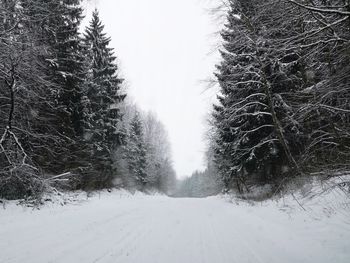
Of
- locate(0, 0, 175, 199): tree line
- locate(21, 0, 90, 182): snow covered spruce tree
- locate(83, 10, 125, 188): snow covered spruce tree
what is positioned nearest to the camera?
locate(0, 0, 175, 199): tree line

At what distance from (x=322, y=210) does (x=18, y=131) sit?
1137 centimetres

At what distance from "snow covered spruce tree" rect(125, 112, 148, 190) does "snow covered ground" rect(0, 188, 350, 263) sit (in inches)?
981

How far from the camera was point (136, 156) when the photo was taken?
35531mm

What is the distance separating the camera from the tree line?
29.5 feet

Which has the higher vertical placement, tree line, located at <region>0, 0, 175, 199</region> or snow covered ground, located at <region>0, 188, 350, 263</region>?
tree line, located at <region>0, 0, 175, 199</region>

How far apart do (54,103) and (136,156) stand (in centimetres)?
2215

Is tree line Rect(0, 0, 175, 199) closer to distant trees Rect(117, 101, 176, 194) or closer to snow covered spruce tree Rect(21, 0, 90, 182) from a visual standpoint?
snow covered spruce tree Rect(21, 0, 90, 182)

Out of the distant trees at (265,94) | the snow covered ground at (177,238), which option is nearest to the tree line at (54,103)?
the snow covered ground at (177,238)

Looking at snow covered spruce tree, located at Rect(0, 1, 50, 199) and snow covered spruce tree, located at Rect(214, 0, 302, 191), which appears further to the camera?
snow covered spruce tree, located at Rect(214, 0, 302, 191)

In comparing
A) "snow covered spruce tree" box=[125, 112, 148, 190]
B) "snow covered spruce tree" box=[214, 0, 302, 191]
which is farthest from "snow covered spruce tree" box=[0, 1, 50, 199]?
"snow covered spruce tree" box=[125, 112, 148, 190]

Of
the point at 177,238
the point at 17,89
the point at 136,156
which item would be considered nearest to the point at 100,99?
the point at 17,89

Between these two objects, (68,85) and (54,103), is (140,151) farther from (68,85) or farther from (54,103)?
(54,103)

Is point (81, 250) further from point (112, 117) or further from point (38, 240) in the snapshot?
point (112, 117)

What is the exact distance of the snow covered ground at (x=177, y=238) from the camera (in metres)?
5.16
